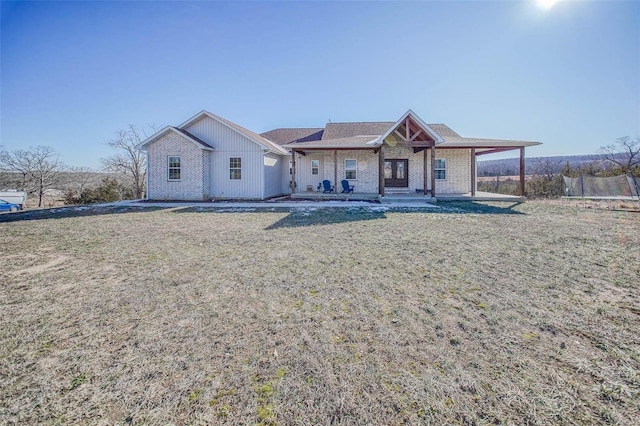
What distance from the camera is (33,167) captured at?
24797mm

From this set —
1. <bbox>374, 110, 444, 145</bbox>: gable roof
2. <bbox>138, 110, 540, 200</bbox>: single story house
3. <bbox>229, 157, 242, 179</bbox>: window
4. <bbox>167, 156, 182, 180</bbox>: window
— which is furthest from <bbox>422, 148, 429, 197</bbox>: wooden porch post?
<bbox>167, 156, 182, 180</bbox>: window

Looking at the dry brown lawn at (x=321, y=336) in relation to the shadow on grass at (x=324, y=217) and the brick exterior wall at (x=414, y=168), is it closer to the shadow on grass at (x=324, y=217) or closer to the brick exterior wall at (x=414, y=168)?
the shadow on grass at (x=324, y=217)

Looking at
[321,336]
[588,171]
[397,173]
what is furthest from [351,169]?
[588,171]

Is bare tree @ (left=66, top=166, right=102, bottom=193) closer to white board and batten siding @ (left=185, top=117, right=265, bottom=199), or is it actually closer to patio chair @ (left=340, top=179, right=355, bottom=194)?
white board and batten siding @ (left=185, top=117, right=265, bottom=199)

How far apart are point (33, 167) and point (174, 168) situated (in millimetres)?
19184

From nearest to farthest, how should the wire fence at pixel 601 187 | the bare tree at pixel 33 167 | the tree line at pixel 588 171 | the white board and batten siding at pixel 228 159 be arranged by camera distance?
the white board and batten siding at pixel 228 159 → the wire fence at pixel 601 187 → the tree line at pixel 588 171 → the bare tree at pixel 33 167

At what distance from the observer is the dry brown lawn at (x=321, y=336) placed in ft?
5.65

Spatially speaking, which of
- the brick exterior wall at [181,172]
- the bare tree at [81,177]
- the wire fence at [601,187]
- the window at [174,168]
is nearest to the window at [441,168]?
the wire fence at [601,187]

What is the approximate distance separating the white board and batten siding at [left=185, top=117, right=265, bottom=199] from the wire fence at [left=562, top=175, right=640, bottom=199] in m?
20.0

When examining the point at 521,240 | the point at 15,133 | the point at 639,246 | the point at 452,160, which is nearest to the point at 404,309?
the point at 521,240

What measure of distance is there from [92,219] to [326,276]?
975cm

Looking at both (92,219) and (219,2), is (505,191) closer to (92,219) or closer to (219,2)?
(219,2)

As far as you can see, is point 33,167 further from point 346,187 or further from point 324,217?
point 324,217

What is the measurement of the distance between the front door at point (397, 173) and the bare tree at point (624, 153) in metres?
17.8
